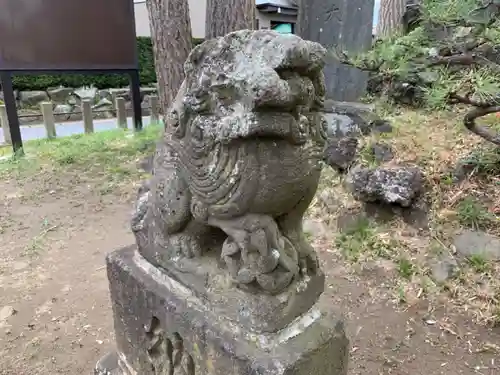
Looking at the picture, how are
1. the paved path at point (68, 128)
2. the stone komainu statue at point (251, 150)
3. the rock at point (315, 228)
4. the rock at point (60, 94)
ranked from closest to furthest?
the stone komainu statue at point (251, 150), the rock at point (315, 228), the paved path at point (68, 128), the rock at point (60, 94)

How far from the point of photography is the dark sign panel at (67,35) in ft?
15.2

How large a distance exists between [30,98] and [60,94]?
657 millimetres

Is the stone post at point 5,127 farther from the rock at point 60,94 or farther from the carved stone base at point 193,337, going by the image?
the carved stone base at point 193,337

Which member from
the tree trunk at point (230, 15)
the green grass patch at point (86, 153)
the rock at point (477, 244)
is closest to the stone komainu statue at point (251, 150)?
the rock at point (477, 244)

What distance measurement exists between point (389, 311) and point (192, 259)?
1.38 meters

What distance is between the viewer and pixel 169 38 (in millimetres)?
4184

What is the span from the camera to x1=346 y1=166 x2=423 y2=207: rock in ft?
9.38


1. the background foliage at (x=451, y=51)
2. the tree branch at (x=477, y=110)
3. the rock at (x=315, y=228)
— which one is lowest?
the rock at (x=315, y=228)

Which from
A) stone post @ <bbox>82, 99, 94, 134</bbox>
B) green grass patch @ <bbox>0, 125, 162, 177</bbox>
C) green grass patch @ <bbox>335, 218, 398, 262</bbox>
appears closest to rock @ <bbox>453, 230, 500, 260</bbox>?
green grass patch @ <bbox>335, 218, 398, 262</bbox>

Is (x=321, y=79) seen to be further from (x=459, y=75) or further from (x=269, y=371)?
(x=459, y=75)

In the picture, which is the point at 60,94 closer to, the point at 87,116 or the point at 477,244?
the point at 87,116

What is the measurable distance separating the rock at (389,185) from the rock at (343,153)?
34 cm

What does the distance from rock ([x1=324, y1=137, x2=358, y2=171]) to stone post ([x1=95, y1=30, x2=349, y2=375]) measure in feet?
7.41

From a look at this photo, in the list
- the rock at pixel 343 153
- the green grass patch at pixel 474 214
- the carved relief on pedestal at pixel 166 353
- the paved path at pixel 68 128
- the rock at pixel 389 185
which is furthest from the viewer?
the paved path at pixel 68 128
